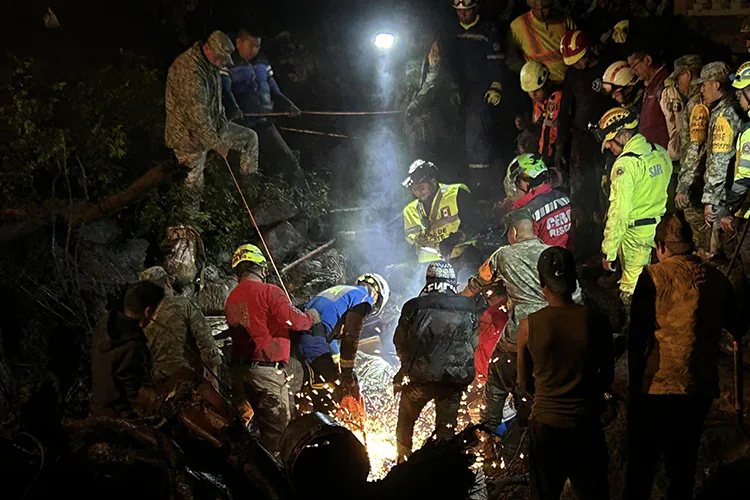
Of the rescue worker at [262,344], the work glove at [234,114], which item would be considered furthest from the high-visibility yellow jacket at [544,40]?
the rescue worker at [262,344]

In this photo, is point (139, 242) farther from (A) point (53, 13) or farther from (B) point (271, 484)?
(B) point (271, 484)

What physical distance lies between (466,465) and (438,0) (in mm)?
→ 12168

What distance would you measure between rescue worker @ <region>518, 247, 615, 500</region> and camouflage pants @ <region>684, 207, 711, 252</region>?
4.10 m

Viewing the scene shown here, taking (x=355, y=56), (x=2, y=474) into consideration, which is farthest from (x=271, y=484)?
(x=355, y=56)

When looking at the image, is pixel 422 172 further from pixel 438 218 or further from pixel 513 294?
pixel 513 294

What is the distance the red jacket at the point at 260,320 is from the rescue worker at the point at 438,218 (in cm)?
358

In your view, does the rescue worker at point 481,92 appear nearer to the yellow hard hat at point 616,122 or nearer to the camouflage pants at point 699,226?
the yellow hard hat at point 616,122

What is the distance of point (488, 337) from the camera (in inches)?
303

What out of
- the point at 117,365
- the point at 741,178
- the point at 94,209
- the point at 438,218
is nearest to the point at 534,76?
the point at 438,218

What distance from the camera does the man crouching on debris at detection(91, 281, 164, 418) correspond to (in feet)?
15.0

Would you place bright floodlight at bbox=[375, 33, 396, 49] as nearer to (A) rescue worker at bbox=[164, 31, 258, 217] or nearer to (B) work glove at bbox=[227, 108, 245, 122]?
(B) work glove at bbox=[227, 108, 245, 122]

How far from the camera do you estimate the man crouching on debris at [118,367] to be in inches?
180

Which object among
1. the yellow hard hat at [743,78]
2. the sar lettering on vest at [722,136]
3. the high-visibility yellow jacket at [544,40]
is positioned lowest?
the sar lettering on vest at [722,136]

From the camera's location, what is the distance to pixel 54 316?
8.23 m
